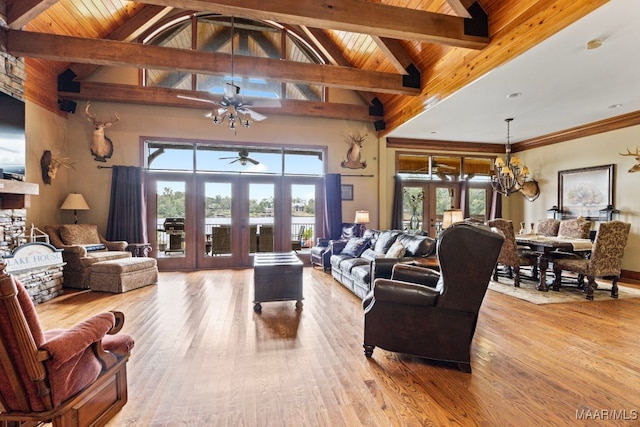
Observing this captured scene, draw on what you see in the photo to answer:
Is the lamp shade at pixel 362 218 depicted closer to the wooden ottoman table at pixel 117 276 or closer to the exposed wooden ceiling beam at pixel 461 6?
the exposed wooden ceiling beam at pixel 461 6

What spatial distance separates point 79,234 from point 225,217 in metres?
2.64

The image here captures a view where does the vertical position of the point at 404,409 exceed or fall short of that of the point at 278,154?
it falls short

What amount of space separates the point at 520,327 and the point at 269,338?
2.72 meters

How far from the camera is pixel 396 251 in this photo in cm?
424

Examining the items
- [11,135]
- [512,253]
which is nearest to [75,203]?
[11,135]

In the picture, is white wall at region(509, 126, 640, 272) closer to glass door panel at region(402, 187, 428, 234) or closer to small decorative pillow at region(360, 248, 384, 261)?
glass door panel at region(402, 187, 428, 234)

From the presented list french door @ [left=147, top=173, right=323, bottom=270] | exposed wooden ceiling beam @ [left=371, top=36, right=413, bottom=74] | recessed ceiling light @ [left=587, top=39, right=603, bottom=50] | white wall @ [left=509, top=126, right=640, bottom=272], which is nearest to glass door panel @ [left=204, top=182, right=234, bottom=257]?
french door @ [left=147, top=173, right=323, bottom=270]

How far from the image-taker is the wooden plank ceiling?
3.65 meters

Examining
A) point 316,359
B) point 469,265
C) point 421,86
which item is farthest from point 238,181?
point 469,265

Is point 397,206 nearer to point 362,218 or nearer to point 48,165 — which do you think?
point 362,218

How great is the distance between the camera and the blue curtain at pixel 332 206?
23.5 feet

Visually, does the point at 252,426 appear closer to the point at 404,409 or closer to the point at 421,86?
the point at 404,409

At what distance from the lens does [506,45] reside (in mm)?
3811

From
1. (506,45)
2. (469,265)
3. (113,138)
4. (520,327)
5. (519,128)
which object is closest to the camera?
(469,265)
